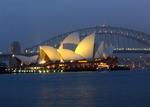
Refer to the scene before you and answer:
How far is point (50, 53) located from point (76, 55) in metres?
5.08

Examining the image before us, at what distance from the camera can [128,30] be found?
132 meters

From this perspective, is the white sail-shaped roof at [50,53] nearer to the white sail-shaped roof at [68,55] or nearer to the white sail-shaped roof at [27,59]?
the white sail-shaped roof at [68,55]

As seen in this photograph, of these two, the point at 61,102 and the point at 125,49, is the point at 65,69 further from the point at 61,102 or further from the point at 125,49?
the point at 61,102

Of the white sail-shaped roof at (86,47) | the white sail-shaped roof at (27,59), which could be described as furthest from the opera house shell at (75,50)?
the white sail-shaped roof at (27,59)

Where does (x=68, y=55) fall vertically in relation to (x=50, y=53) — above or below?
below

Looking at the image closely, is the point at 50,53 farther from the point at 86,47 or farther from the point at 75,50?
the point at 86,47

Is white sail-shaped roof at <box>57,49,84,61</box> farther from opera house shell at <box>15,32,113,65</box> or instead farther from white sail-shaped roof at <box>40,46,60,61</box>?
white sail-shaped roof at <box>40,46,60,61</box>

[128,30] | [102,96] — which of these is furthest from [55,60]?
[102,96]

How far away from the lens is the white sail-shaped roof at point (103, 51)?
110075mm

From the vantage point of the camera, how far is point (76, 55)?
10969 centimetres

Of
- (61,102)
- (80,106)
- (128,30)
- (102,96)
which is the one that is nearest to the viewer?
(80,106)

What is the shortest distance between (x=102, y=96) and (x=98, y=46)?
220 ft

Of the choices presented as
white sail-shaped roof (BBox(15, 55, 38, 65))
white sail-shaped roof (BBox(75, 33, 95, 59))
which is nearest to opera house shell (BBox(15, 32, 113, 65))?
white sail-shaped roof (BBox(75, 33, 95, 59))

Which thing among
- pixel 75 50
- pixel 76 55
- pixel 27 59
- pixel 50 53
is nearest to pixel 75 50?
pixel 75 50
